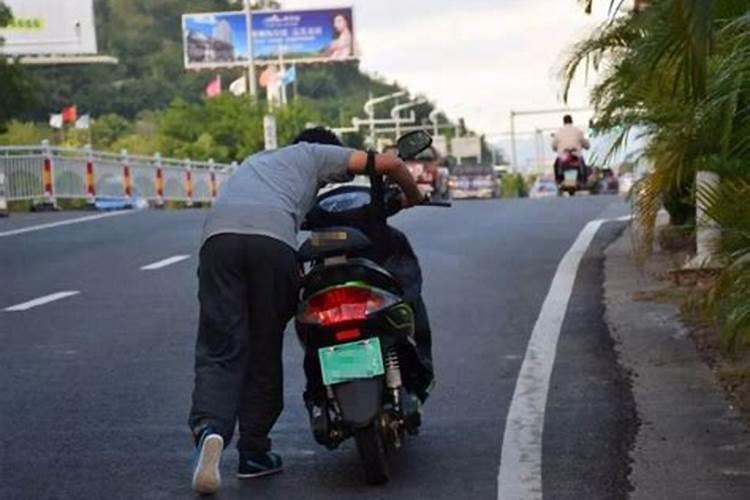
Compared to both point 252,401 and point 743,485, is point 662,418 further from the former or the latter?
point 252,401

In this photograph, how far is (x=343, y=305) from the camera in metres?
6.96

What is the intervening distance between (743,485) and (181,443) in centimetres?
270

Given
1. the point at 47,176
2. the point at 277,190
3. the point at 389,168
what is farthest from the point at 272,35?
the point at 277,190

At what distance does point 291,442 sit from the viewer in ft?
26.8

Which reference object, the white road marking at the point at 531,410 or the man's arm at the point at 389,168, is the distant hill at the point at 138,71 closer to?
the white road marking at the point at 531,410

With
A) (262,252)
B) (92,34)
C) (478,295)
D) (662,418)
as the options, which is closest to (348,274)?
(262,252)

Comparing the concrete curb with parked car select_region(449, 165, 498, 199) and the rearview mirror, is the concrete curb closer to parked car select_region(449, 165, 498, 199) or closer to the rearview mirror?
the rearview mirror

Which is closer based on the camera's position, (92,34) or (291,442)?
(291,442)

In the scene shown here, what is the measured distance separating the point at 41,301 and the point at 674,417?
7.63 meters

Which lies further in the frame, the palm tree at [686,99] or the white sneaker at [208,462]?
the white sneaker at [208,462]

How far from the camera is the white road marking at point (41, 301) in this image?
555 inches

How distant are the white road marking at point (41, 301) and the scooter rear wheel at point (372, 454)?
7.42 meters

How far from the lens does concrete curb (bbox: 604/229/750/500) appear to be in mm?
6914

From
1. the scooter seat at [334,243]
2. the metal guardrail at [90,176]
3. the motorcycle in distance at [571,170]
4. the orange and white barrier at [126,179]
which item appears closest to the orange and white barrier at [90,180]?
the metal guardrail at [90,176]
